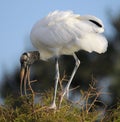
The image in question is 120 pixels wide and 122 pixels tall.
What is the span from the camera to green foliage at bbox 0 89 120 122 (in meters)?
6.52

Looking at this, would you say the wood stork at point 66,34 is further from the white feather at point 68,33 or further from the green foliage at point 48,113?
the green foliage at point 48,113

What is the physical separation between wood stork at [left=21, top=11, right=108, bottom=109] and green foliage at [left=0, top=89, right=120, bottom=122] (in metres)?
1.92

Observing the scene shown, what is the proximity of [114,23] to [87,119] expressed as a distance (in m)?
17.2

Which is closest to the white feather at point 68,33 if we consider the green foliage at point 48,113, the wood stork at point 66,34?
Answer: the wood stork at point 66,34

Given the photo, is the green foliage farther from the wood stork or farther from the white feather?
the white feather

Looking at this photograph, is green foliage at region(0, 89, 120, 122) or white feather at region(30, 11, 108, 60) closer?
green foliage at region(0, 89, 120, 122)

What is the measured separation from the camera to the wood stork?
888 cm

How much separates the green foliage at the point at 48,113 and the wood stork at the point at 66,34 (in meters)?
→ 1.92

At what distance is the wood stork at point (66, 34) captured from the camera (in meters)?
8.88

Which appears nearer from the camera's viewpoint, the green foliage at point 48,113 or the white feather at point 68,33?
the green foliage at point 48,113

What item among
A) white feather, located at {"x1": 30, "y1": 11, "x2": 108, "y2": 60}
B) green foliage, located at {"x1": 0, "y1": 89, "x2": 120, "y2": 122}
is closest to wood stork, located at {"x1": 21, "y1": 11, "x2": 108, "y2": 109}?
white feather, located at {"x1": 30, "y1": 11, "x2": 108, "y2": 60}

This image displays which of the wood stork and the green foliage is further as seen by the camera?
the wood stork

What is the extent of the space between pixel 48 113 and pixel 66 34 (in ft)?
8.76

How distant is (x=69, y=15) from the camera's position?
9.07m
